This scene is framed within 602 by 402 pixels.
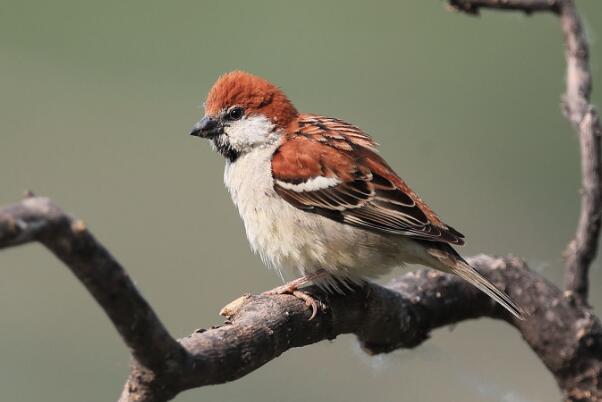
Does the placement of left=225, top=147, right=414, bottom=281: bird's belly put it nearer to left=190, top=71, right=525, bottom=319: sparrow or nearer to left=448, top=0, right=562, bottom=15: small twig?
left=190, top=71, right=525, bottom=319: sparrow

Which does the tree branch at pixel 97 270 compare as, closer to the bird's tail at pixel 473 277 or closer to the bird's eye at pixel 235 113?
the bird's tail at pixel 473 277

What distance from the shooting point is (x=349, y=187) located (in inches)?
164

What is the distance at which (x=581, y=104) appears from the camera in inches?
173

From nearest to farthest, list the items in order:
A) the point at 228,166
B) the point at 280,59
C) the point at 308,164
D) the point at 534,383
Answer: the point at 308,164 < the point at 228,166 < the point at 534,383 < the point at 280,59

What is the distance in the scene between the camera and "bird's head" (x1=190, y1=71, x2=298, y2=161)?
14.6 feet

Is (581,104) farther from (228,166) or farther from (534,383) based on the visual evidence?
(534,383)

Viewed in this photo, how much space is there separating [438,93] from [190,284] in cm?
355

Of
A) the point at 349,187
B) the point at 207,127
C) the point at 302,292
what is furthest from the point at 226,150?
the point at 302,292

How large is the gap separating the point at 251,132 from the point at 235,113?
0.37 ft

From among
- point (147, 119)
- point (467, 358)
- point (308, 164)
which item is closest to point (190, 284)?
point (467, 358)

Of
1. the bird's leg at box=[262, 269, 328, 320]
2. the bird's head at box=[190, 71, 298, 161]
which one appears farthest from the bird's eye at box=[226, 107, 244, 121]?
the bird's leg at box=[262, 269, 328, 320]

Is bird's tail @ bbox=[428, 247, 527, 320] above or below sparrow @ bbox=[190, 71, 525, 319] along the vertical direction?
below

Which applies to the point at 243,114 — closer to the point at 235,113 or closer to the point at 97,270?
the point at 235,113

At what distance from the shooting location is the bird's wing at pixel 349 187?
4094 mm
